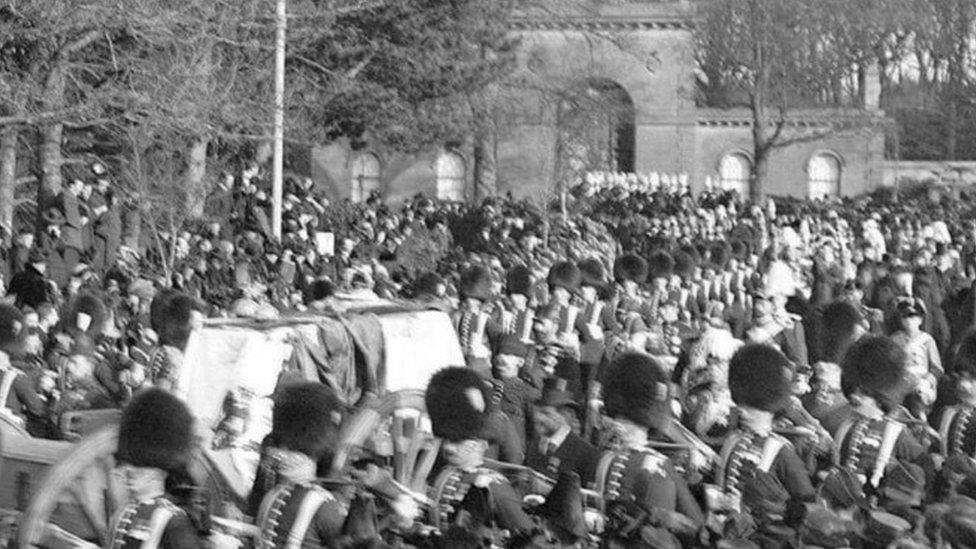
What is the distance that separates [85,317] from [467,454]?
704cm

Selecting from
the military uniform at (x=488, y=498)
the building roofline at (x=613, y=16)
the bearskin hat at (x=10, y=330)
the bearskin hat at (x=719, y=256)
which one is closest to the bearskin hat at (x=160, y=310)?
the bearskin hat at (x=10, y=330)

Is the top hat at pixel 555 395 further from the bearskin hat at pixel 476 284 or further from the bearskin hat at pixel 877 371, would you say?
the bearskin hat at pixel 476 284

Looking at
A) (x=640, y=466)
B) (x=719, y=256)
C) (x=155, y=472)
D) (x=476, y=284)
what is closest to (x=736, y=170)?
(x=719, y=256)

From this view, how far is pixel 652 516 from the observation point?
939cm

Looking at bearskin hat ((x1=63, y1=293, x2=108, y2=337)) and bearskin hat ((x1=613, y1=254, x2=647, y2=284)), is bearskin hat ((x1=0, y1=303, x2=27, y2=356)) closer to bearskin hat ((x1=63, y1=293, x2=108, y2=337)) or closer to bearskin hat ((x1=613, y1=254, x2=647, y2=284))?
bearskin hat ((x1=63, y1=293, x2=108, y2=337))

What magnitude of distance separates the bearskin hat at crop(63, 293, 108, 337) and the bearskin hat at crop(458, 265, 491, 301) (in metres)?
2.90

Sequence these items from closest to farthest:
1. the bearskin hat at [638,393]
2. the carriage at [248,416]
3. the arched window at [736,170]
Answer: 1. the carriage at [248,416]
2. the bearskin hat at [638,393]
3. the arched window at [736,170]

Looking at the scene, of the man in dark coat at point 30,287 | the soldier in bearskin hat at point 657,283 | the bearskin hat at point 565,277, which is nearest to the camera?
the bearskin hat at point 565,277

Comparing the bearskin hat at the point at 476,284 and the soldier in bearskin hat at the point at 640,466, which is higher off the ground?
the bearskin hat at the point at 476,284

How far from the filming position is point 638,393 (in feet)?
35.9

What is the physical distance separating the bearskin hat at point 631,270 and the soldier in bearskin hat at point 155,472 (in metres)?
12.1

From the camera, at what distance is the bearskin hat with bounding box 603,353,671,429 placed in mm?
10844

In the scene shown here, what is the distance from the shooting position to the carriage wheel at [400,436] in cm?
1144

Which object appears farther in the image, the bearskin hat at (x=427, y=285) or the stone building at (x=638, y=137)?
the stone building at (x=638, y=137)
